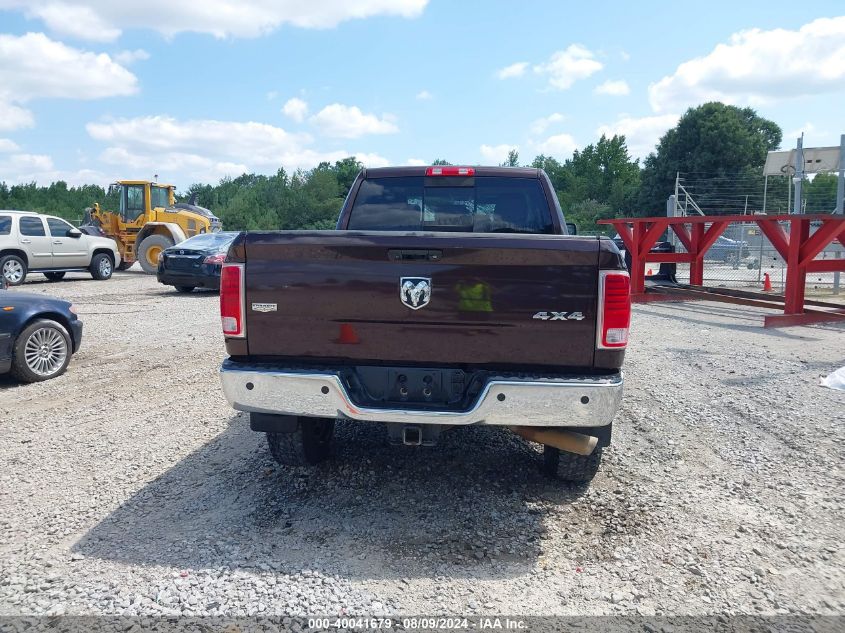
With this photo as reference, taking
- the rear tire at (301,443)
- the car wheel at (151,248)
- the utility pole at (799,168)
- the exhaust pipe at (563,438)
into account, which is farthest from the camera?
the car wheel at (151,248)

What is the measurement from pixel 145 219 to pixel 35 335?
59.0 feet

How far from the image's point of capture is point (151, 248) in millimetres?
22750

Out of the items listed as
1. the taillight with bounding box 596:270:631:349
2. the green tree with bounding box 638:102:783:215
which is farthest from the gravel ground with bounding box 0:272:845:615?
the green tree with bounding box 638:102:783:215

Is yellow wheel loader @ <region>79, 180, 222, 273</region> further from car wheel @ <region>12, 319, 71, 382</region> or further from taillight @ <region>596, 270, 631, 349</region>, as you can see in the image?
taillight @ <region>596, 270, 631, 349</region>

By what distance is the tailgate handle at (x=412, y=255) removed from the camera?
3.64 metres

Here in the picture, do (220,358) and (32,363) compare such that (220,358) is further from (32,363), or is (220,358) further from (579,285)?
(579,285)

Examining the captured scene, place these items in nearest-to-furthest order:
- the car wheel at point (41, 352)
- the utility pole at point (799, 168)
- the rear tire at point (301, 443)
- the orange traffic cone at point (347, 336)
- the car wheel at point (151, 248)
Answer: the orange traffic cone at point (347, 336)
the rear tire at point (301, 443)
the car wheel at point (41, 352)
the utility pole at point (799, 168)
the car wheel at point (151, 248)

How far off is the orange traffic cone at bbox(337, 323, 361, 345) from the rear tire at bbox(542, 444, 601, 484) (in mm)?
1460

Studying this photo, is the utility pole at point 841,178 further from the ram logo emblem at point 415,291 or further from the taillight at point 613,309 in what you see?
the ram logo emblem at point 415,291

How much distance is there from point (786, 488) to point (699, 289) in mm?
11816

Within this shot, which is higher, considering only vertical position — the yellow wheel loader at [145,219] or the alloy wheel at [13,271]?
the yellow wheel loader at [145,219]

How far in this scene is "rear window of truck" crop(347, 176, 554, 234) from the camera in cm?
527

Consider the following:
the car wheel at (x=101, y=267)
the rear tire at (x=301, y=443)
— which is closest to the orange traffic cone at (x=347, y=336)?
the rear tire at (x=301, y=443)

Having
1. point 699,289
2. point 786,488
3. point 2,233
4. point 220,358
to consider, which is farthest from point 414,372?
point 2,233
